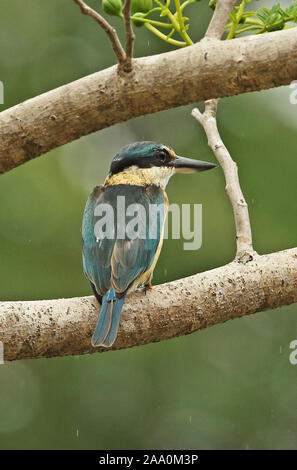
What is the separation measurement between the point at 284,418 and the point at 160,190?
5249mm

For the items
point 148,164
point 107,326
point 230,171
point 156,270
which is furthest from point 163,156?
point 156,270

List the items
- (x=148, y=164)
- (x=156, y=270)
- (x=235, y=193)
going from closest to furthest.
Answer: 1. (x=235, y=193)
2. (x=148, y=164)
3. (x=156, y=270)

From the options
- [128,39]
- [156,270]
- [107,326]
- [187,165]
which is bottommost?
[107,326]

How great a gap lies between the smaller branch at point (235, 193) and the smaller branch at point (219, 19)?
21.9 inches

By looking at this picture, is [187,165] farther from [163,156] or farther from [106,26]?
[106,26]

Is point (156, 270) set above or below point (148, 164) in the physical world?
Answer: above

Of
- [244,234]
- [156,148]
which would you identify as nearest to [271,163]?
[156,148]

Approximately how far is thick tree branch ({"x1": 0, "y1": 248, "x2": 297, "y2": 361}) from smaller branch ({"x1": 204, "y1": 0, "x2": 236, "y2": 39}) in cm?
71

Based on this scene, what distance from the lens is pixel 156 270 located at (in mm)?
5844

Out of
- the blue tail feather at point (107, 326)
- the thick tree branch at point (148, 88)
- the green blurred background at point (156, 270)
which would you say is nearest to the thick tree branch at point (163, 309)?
the blue tail feather at point (107, 326)

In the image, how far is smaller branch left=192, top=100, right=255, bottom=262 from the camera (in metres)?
2.82

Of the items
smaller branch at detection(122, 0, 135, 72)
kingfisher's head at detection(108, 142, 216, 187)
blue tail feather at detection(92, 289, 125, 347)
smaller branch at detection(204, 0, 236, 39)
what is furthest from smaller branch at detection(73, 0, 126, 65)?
kingfisher's head at detection(108, 142, 216, 187)

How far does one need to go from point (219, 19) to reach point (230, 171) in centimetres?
60

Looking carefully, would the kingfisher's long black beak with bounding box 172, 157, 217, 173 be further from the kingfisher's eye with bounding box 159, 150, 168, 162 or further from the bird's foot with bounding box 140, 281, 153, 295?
the bird's foot with bounding box 140, 281, 153, 295
